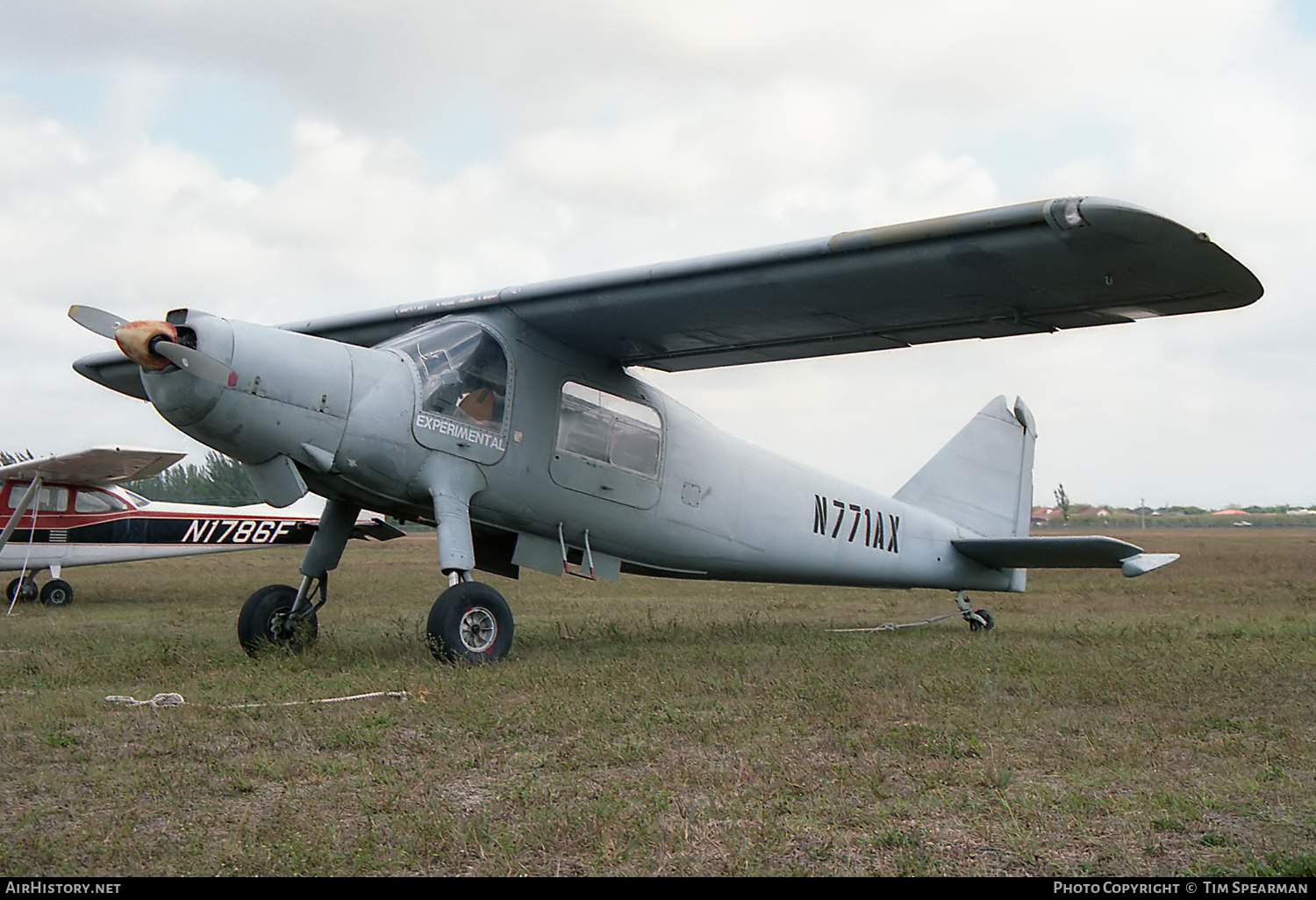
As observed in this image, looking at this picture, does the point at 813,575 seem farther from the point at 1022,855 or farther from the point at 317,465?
the point at 1022,855

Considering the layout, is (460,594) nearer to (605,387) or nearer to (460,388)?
(460,388)

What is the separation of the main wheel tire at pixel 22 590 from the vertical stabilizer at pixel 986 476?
1427 centimetres

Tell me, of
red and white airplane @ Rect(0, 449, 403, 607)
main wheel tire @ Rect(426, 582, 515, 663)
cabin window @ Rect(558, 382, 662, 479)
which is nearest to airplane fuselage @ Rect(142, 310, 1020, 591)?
cabin window @ Rect(558, 382, 662, 479)

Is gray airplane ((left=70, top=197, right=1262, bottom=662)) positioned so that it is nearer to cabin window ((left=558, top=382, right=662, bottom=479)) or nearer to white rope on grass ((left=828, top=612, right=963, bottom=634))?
cabin window ((left=558, top=382, right=662, bottom=479))

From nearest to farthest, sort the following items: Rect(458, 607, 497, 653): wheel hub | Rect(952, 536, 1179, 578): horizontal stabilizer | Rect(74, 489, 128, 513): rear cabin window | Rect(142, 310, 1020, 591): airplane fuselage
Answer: Rect(142, 310, 1020, 591): airplane fuselage < Rect(458, 607, 497, 653): wheel hub < Rect(952, 536, 1179, 578): horizontal stabilizer < Rect(74, 489, 128, 513): rear cabin window

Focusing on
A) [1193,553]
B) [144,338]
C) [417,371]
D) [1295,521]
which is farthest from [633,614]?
[1295,521]

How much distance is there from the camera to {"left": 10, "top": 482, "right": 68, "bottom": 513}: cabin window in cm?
1809

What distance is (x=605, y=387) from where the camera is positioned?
370 inches

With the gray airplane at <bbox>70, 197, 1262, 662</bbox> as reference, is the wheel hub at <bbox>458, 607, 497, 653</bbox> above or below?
below

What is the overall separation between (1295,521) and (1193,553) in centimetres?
9863

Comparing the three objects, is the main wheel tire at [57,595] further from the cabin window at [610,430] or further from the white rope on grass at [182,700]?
the white rope on grass at [182,700]

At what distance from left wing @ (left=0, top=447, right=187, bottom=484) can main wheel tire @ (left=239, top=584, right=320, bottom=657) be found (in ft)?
27.8

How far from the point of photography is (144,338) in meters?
6.75

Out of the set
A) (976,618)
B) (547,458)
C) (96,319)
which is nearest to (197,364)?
(96,319)
